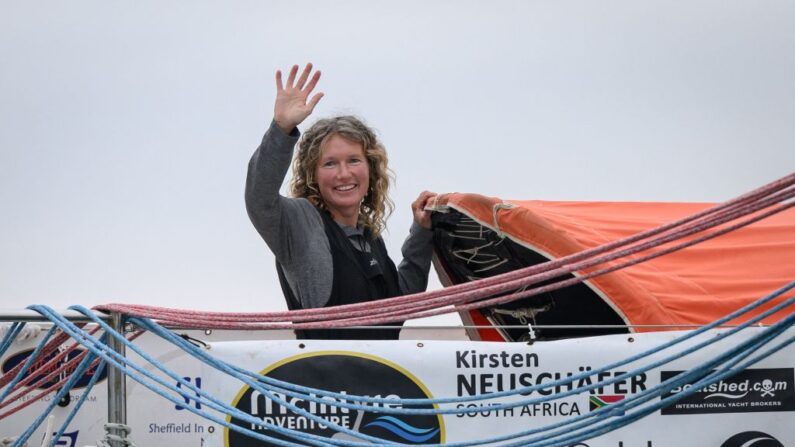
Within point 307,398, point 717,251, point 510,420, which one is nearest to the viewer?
point 307,398

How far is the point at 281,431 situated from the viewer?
9.84 feet

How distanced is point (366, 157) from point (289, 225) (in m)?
0.55

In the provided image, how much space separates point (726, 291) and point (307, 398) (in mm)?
1600

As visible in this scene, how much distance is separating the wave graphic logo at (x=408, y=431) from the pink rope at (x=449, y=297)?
1.00 ft

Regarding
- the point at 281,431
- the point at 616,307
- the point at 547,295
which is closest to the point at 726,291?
the point at 616,307

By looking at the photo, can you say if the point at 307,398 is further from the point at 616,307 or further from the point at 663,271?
the point at 663,271

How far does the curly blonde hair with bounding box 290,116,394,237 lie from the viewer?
4145mm

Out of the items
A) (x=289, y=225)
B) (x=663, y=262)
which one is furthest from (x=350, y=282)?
(x=663, y=262)

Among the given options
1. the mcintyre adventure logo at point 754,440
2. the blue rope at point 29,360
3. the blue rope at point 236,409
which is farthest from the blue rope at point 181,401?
the mcintyre adventure logo at point 754,440

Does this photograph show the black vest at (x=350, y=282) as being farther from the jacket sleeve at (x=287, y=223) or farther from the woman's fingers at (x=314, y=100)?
the woman's fingers at (x=314, y=100)

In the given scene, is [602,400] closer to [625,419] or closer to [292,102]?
[625,419]

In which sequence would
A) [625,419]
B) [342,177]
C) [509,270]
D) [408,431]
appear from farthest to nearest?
1. [509,270]
2. [342,177]
3. [408,431]
4. [625,419]

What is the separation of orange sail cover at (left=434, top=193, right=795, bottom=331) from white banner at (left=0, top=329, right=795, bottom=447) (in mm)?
241

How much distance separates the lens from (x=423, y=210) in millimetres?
4246
